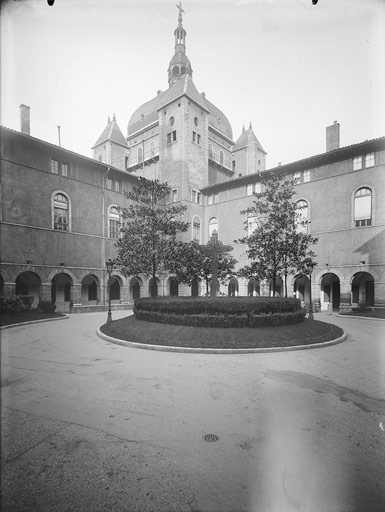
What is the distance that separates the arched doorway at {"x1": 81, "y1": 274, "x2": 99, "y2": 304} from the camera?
2828 centimetres

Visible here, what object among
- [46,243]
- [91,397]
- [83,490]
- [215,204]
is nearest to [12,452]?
[83,490]

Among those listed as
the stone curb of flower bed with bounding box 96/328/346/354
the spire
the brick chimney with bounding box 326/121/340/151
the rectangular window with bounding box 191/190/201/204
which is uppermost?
the spire

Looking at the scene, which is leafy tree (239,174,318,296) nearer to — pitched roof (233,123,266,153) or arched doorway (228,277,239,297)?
arched doorway (228,277,239,297)

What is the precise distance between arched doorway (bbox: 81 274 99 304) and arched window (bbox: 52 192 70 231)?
547cm

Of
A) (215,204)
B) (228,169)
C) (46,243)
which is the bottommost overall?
(46,243)

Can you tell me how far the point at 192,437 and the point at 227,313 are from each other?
790 cm

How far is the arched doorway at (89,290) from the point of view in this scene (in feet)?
92.8

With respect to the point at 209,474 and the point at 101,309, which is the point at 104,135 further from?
the point at 209,474

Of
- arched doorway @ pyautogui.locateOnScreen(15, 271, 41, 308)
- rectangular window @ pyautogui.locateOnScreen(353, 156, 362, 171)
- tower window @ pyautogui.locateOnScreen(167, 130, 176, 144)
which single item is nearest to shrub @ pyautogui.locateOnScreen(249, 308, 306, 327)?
rectangular window @ pyautogui.locateOnScreen(353, 156, 362, 171)

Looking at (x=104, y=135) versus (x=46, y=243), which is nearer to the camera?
(x=46, y=243)

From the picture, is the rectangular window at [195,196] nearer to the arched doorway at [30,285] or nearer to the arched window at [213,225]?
the arched window at [213,225]

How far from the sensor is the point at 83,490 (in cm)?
306

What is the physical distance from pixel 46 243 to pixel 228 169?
2991 cm

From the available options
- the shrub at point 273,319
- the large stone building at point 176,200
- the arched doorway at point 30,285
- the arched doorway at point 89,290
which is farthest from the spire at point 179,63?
the shrub at point 273,319
